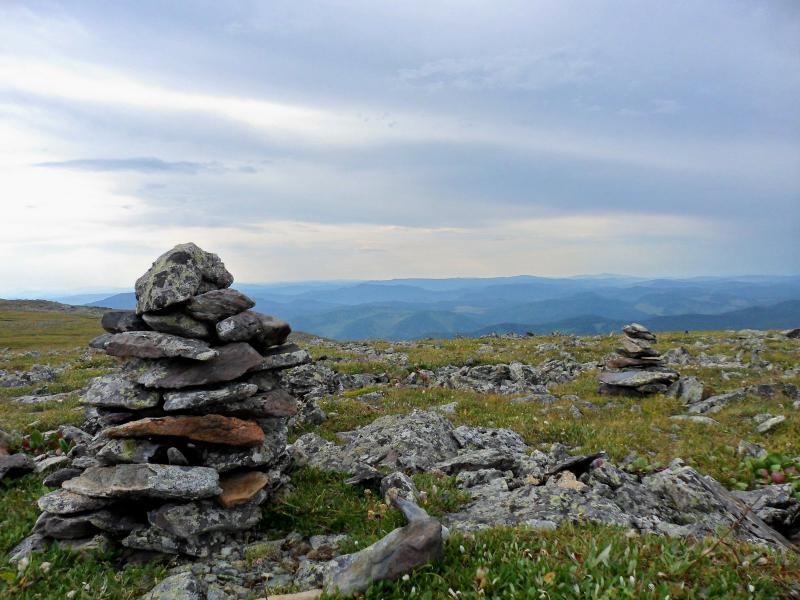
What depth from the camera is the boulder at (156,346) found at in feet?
35.0

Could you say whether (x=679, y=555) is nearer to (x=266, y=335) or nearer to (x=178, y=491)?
(x=178, y=491)

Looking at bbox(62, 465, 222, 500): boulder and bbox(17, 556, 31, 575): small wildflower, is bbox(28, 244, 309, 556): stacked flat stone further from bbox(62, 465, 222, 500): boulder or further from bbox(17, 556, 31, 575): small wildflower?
bbox(17, 556, 31, 575): small wildflower

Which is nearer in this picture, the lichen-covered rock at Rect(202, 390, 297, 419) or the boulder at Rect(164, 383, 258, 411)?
the boulder at Rect(164, 383, 258, 411)

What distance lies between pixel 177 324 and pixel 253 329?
169cm

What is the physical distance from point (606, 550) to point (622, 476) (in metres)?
5.79

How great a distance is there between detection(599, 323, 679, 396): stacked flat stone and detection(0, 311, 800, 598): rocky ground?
1.85ft

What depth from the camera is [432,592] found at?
6.72 meters

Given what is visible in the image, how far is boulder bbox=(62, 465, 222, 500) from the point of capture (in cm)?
938

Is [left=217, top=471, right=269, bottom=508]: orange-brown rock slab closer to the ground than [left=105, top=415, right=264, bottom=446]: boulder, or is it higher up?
closer to the ground

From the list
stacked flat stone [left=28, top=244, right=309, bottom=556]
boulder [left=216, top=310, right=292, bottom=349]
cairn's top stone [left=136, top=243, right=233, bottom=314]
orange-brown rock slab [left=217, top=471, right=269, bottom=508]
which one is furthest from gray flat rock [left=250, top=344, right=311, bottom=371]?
orange-brown rock slab [left=217, top=471, right=269, bottom=508]

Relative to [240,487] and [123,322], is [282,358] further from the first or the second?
[123,322]

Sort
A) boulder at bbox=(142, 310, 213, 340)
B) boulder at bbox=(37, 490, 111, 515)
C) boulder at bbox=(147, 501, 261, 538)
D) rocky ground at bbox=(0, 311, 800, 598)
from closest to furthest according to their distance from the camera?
rocky ground at bbox=(0, 311, 800, 598) < boulder at bbox=(147, 501, 261, 538) < boulder at bbox=(37, 490, 111, 515) < boulder at bbox=(142, 310, 213, 340)

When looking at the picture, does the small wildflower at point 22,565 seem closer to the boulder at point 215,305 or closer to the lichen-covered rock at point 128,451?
the lichen-covered rock at point 128,451

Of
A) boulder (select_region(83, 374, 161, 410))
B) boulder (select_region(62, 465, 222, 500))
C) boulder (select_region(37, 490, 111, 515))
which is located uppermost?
boulder (select_region(83, 374, 161, 410))
